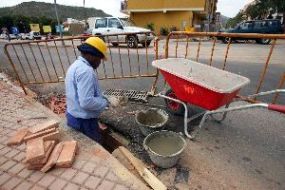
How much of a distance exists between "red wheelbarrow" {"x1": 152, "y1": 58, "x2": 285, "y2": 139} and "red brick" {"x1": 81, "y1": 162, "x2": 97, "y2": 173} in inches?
58.6

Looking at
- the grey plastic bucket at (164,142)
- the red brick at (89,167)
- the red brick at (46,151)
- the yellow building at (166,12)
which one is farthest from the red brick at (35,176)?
the yellow building at (166,12)

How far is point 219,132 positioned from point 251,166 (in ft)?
2.71

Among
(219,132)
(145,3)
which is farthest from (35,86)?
(145,3)

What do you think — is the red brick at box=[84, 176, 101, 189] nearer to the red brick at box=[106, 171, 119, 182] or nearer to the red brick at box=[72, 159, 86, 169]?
the red brick at box=[106, 171, 119, 182]

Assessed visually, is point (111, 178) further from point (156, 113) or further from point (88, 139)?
point (156, 113)

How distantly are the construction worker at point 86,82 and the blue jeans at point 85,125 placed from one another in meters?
0.08

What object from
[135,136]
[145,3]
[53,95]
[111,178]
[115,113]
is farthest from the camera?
[145,3]

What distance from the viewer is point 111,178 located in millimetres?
2580

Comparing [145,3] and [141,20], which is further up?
[145,3]

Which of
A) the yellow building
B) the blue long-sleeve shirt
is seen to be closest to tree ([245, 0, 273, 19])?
the yellow building

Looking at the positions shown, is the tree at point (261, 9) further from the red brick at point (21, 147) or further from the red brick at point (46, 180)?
the red brick at point (46, 180)

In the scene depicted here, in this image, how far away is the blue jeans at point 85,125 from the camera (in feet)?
10.9

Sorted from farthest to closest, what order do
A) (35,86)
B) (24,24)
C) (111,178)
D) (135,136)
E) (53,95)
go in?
(24,24) → (35,86) → (53,95) → (135,136) → (111,178)

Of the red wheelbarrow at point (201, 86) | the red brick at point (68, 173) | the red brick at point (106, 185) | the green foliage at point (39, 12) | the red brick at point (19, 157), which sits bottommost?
the green foliage at point (39, 12)
